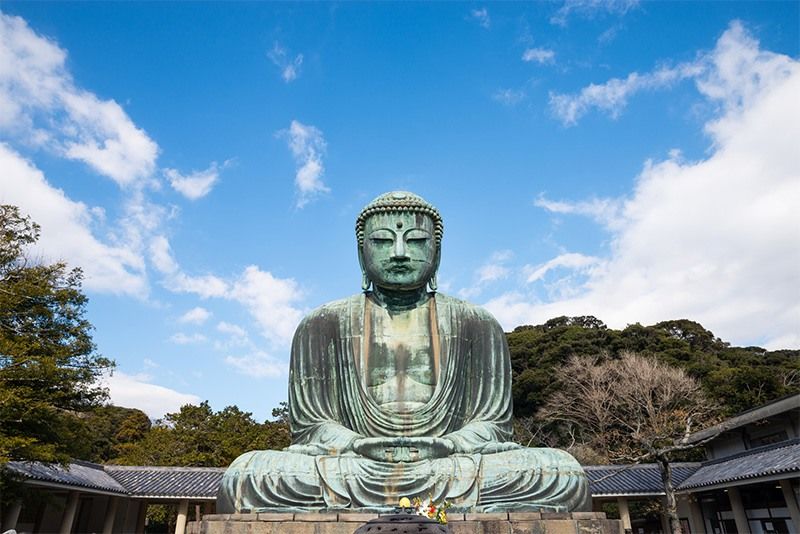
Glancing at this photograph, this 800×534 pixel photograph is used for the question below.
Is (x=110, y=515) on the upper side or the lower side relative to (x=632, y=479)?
lower

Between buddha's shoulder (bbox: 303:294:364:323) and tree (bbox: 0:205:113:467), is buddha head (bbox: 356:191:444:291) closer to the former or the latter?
buddha's shoulder (bbox: 303:294:364:323)

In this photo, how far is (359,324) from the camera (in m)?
7.02

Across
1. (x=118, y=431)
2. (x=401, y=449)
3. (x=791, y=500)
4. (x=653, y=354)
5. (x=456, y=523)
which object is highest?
(x=653, y=354)

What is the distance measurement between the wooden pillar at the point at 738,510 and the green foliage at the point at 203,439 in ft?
58.4

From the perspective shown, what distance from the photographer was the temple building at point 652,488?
1575 cm

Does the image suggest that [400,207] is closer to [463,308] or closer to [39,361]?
[463,308]

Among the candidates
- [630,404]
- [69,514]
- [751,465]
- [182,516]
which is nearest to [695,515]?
[751,465]

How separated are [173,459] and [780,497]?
2285 cm

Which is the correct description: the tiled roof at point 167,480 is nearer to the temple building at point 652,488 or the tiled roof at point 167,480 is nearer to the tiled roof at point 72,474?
the temple building at point 652,488

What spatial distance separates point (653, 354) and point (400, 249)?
29.7 meters

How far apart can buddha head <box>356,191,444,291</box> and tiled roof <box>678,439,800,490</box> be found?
41.0 ft

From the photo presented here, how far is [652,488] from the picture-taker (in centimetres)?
1931

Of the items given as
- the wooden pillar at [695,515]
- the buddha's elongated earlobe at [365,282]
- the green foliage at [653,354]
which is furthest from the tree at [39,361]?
the green foliage at [653,354]

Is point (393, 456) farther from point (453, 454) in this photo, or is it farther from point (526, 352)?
point (526, 352)
